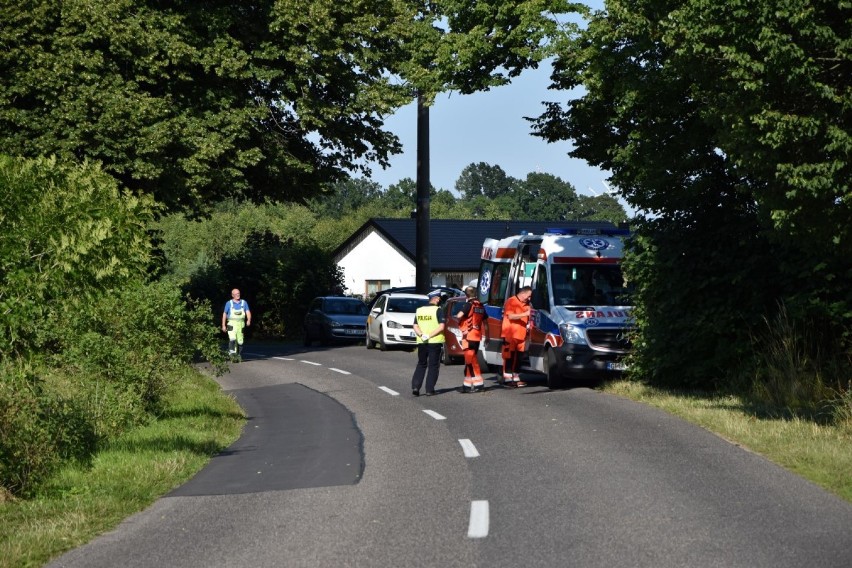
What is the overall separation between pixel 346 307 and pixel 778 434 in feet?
89.9

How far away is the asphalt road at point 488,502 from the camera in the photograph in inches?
303

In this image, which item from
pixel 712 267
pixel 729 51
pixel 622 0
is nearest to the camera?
pixel 729 51

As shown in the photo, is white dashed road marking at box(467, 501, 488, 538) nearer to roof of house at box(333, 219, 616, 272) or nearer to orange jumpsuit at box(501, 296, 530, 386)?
orange jumpsuit at box(501, 296, 530, 386)

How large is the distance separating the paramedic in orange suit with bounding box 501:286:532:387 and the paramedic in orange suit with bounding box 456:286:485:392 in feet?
2.23

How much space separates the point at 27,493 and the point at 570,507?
4858mm

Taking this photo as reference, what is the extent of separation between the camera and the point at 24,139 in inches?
1024

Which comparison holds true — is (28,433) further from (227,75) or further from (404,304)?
(404,304)

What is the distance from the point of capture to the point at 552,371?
67.4 feet

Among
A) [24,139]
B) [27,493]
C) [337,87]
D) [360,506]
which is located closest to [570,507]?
[360,506]

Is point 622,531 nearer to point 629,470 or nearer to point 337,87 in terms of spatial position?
point 629,470

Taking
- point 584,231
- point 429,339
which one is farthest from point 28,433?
point 584,231

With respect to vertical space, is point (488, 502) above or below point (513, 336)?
below

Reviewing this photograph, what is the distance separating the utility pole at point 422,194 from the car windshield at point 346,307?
4224 mm

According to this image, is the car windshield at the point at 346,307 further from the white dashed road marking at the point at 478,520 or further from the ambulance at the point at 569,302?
the white dashed road marking at the point at 478,520
